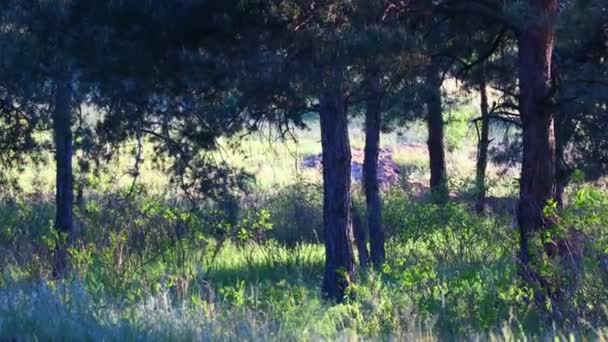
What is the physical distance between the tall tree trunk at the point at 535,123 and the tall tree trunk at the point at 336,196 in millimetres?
2405

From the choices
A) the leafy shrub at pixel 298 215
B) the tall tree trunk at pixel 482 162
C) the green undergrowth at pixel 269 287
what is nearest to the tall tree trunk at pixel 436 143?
the tall tree trunk at pixel 482 162

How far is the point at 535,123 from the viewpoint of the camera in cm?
1262

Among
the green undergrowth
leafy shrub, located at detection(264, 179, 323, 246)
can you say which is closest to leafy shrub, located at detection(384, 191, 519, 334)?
the green undergrowth

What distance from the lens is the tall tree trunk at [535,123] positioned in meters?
12.4

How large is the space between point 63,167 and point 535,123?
764cm

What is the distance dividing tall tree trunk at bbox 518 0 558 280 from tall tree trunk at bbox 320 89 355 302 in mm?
2405

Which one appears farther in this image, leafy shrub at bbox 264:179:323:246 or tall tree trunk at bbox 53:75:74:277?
leafy shrub at bbox 264:179:323:246

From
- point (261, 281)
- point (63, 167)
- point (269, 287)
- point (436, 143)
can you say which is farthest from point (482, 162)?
point (269, 287)

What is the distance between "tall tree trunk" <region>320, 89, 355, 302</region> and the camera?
520 inches

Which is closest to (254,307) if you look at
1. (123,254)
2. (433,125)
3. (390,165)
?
(123,254)

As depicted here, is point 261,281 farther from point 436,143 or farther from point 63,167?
point 436,143

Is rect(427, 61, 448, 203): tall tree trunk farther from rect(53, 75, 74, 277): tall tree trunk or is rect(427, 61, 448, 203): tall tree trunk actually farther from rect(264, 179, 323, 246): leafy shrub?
rect(53, 75, 74, 277): tall tree trunk

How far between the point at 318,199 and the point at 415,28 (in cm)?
1008

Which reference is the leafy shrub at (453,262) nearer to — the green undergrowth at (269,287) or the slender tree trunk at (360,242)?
the green undergrowth at (269,287)
